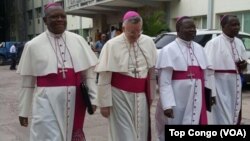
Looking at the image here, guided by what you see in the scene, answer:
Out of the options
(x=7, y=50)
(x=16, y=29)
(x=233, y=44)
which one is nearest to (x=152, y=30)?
(x=233, y=44)

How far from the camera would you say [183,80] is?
5.23 metres

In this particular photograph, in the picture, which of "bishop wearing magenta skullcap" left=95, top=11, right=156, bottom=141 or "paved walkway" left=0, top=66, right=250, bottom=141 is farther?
"paved walkway" left=0, top=66, right=250, bottom=141

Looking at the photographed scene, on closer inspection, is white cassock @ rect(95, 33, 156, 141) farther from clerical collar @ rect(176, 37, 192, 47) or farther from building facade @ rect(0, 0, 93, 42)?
building facade @ rect(0, 0, 93, 42)

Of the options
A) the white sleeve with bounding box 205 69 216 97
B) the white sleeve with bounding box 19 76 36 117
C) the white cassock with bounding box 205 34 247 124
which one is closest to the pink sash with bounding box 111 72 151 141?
the white sleeve with bounding box 205 69 216 97

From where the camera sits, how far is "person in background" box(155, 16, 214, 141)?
5.20 m

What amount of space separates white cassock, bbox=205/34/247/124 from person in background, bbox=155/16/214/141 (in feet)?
2.01

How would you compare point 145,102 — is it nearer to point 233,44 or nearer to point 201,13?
point 233,44

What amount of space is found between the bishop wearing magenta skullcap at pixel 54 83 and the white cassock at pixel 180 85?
0.79m

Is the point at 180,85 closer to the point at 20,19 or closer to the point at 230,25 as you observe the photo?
the point at 230,25

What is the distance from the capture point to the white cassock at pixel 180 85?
5.20 metres

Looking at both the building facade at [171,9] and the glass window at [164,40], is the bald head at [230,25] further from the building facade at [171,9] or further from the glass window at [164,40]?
the building facade at [171,9]

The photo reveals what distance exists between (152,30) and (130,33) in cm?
1613

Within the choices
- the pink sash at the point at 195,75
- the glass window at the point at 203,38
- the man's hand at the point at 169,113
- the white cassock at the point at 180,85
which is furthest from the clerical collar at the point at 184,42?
the glass window at the point at 203,38

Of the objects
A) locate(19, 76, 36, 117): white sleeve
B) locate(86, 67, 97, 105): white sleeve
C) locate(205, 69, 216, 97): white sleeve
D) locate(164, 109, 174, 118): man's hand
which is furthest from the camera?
locate(205, 69, 216, 97): white sleeve
